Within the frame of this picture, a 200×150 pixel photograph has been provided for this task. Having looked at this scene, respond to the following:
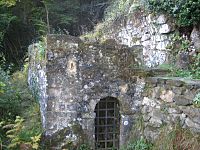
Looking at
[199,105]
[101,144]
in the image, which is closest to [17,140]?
[101,144]

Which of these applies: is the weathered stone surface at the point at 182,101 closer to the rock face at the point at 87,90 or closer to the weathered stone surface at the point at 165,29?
the rock face at the point at 87,90

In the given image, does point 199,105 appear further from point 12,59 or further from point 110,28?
point 12,59

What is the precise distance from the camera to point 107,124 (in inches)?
281

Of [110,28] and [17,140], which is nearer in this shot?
[17,140]

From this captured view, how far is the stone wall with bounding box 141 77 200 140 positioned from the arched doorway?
0.70 meters

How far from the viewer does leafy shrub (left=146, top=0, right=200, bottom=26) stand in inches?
273

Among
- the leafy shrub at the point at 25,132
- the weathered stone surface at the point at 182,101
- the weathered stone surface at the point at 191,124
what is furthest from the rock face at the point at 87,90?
the weathered stone surface at the point at 191,124

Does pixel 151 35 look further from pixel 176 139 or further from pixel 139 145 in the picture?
pixel 176 139

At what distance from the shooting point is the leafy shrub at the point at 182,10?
6938 millimetres

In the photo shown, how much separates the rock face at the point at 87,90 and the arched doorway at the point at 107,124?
0.17m

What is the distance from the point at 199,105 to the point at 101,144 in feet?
8.76

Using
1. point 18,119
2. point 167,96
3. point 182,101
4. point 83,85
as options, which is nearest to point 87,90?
point 83,85

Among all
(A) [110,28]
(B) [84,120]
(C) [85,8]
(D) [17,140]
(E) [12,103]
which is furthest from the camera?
(C) [85,8]

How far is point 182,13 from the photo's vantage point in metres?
7.06
